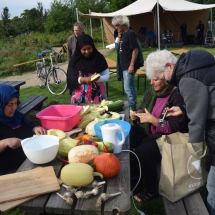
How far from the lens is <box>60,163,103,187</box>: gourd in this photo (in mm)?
1582

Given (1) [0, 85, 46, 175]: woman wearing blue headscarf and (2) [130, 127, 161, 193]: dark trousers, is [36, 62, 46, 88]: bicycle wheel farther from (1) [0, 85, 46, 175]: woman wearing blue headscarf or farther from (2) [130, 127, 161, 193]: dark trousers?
(2) [130, 127, 161, 193]: dark trousers

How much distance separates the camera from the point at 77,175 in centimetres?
159

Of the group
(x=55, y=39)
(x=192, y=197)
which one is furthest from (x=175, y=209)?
(x=55, y=39)

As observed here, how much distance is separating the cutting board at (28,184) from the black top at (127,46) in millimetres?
3806

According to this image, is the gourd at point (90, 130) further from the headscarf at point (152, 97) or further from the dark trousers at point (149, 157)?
the headscarf at point (152, 97)

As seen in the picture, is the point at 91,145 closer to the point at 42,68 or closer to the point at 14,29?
the point at 42,68

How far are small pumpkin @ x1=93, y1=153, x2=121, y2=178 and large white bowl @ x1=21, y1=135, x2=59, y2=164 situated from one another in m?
0.33

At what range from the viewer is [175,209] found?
2.08 metres

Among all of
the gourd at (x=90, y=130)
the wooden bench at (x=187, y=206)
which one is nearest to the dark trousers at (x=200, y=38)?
the gourd at (x=90, y=130)

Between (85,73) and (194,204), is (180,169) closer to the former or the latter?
(194,204)

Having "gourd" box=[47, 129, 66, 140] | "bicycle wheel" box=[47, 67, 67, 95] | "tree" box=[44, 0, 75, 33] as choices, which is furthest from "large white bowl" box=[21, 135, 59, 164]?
"tree" box=[44, 0, 75, 33]

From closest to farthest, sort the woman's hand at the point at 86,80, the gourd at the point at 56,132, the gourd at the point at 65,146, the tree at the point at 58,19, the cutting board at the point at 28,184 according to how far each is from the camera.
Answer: the cutting board at the point at 28,184 → the gourd at the point at 65,146 → the gourd at the point at 56,132 → the woman's hand at the point at 86,80 → the tree at the point at 58,19

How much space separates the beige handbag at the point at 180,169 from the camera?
207 cm

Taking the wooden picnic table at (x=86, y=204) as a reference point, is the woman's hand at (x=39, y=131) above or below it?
above
